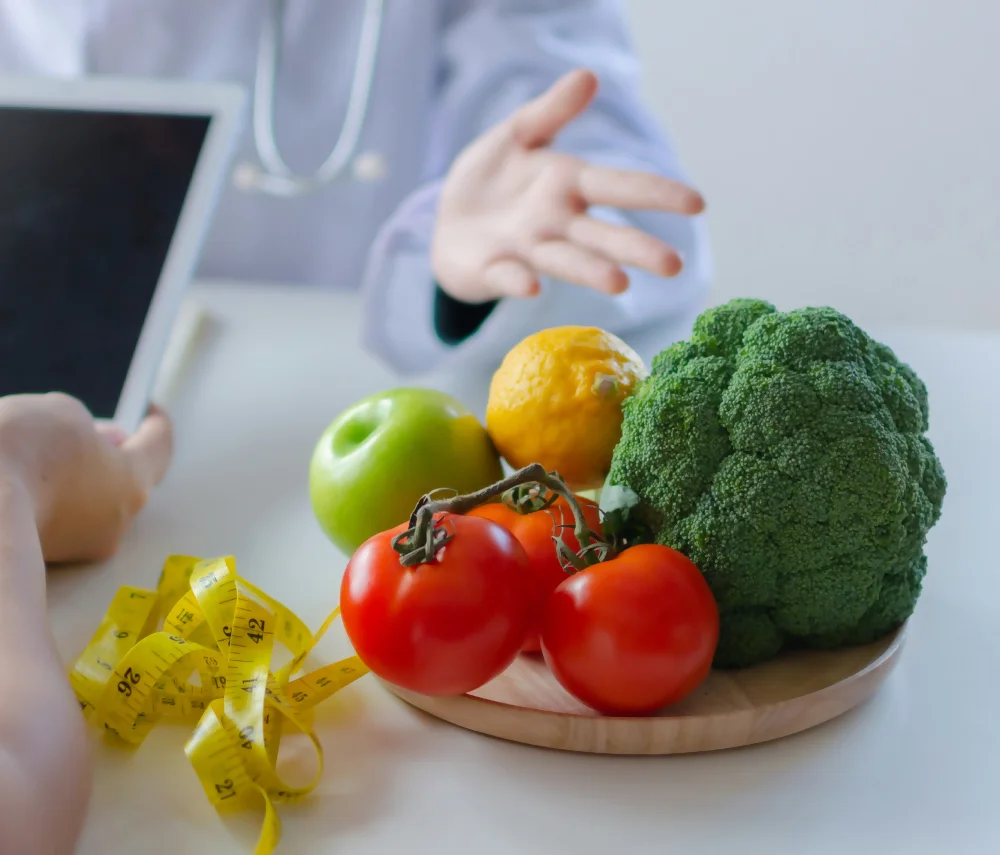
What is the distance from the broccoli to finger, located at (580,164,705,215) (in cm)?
27

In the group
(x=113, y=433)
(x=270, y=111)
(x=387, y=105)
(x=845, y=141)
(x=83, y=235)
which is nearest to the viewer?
(x=113, y=433)

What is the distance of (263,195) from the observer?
1.58m

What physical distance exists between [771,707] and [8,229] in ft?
2.78

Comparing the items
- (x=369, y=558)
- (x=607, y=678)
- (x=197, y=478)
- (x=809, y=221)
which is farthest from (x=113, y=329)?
(x=809, y=221)

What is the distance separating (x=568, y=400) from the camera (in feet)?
2.31

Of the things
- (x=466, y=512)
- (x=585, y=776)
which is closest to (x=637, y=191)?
(x=466, y=512)

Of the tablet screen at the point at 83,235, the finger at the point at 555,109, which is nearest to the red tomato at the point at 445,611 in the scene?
the tablet screen at the point at 83,235

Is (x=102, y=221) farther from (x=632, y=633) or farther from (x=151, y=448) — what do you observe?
(x=632, y=633)

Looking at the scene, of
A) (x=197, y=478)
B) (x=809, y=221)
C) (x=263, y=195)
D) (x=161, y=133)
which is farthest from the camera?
(x=809, y=221)

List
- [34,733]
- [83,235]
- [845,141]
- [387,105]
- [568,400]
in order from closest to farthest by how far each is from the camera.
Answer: [34,733], [568,400], [83,235], [387,105], [845,141]

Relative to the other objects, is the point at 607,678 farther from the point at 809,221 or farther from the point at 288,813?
the point at 809,221

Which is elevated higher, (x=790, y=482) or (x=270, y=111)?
(x=790, y=482)

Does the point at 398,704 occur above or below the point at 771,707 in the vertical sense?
below

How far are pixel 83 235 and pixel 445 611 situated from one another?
0.66m
